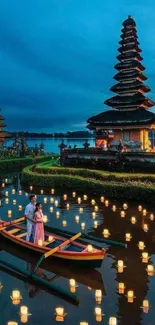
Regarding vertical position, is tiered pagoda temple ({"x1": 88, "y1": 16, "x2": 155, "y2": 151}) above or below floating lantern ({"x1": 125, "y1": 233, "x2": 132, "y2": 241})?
above

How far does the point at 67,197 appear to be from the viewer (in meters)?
21.9

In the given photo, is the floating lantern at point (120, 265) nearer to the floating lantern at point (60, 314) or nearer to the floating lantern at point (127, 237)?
the floating lantern at point (127, 237)

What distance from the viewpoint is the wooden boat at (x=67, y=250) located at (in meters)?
9.82

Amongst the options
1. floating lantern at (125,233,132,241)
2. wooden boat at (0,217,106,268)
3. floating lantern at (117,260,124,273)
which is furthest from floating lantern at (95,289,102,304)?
floating lantern at (125,233,132,241)

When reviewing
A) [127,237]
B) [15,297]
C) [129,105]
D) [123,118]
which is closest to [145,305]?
[15,297]

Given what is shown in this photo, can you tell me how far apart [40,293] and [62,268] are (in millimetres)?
1685

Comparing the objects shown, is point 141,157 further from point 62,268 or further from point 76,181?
point 62,268

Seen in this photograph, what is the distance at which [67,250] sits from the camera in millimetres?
10688

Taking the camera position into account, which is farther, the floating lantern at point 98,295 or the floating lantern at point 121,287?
the floating lantern at point 121,287

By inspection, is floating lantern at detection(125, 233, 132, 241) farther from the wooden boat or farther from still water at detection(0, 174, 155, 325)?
the wooden boat

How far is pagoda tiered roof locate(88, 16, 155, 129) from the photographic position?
30672 mm

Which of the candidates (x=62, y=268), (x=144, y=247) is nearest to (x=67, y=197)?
(x=144, y=247)

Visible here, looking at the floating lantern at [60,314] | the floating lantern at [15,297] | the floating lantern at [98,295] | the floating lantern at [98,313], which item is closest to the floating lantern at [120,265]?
the floating lantern at [98,295]

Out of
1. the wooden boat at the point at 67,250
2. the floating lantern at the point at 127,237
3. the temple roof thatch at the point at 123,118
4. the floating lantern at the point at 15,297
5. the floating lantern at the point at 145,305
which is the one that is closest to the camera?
the floating lantern at the point at 145,305
